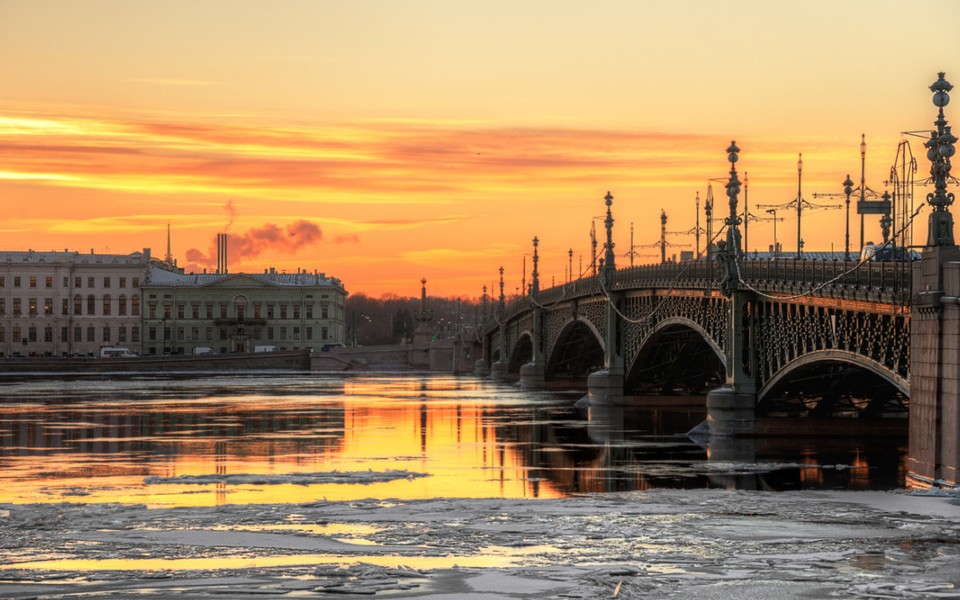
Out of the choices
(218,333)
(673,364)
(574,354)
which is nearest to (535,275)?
(574,354)

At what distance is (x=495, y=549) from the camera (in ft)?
81.0

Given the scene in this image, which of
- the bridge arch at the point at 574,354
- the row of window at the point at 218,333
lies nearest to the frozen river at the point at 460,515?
the bridge arch at the point at 574,354

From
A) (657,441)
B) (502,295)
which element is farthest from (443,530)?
(502,295)

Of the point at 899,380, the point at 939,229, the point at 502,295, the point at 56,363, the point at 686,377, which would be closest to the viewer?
the point at 939,229

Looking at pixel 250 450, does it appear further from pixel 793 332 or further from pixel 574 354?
pixel 574 354

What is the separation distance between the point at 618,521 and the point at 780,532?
307 centimetres

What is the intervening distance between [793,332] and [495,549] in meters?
27.9

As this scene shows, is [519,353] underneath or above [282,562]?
above

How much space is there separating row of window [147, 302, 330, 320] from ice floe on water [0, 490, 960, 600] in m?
153

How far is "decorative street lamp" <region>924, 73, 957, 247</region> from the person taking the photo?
113 feet

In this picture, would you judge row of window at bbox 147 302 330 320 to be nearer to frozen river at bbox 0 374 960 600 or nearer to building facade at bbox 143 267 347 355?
building facade at bbox 143 267 347 355

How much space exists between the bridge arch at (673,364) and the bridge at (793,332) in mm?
89

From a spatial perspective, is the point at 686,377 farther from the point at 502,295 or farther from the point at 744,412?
the point at 502,295

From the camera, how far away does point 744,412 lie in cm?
5484
